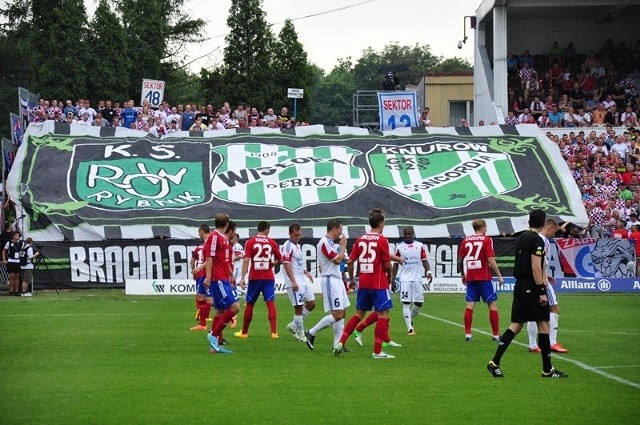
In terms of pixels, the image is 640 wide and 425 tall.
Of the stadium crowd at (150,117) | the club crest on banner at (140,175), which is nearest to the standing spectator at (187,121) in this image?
the stadium crowd at (150,117)

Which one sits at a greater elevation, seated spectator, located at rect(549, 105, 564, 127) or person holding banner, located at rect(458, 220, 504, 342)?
seated spectator, located at rect(549, 105, 564, 127)

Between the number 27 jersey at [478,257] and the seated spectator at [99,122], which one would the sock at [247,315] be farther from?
the seated spectator at [99,122]

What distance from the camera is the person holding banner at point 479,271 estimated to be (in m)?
20.1

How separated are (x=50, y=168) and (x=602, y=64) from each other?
82.7 feet

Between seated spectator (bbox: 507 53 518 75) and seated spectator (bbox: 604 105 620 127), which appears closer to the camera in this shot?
seated spectator (bbox: 604 105 620 127)

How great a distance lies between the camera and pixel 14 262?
3469 centimetres

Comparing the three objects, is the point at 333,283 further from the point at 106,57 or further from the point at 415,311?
the point at 106,57

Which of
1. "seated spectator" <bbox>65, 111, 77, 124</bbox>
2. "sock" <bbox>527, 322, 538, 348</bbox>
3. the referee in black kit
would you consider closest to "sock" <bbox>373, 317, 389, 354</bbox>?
"sock" <bbox>527, 322, 538, 348</bbox>

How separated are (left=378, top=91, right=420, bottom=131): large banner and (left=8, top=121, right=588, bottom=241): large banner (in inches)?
72.0

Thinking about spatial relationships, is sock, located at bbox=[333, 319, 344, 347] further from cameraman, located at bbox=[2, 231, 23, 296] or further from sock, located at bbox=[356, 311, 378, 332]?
cameraman, located at bbox=[2, 231, 23, 296]

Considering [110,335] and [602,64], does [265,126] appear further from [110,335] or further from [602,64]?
[110,335]

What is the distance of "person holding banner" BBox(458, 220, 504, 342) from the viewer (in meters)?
20.1

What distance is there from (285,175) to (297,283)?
2084cm

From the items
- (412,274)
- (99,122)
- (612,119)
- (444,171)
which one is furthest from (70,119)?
(412,274)
